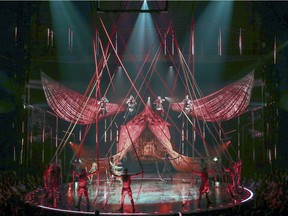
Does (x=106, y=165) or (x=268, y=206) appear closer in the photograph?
(x=268, y=206)

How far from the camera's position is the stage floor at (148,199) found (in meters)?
6.97

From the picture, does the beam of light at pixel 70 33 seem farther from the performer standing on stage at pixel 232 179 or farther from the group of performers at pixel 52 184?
the performer standing on stage at pixel 232 179

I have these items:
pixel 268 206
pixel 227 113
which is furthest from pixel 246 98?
pixel 268 206

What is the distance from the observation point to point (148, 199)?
8141mm

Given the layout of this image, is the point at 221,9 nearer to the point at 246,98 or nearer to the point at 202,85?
the point at 202,85

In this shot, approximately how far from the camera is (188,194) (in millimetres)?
8844

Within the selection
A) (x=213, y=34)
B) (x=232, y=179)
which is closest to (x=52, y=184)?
(x=232, y=179)

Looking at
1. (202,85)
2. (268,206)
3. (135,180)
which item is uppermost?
(202,85)

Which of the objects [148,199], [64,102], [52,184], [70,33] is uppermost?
[70,33]

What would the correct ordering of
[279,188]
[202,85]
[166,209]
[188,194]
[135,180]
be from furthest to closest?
[202,85]
[135,180]
[188,194]
[166,209]
[279,188]

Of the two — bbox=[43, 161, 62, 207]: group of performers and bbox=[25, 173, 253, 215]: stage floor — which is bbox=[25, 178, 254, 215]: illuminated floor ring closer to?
bbox=[25, 173, 253, 215]: stage floor

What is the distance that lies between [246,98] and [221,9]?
428 centimetres

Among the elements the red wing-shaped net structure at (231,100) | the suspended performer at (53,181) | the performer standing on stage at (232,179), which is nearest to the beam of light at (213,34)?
the red wing-shaped net structure at (231,100)

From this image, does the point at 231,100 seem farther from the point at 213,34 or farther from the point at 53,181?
the point at 53,181
